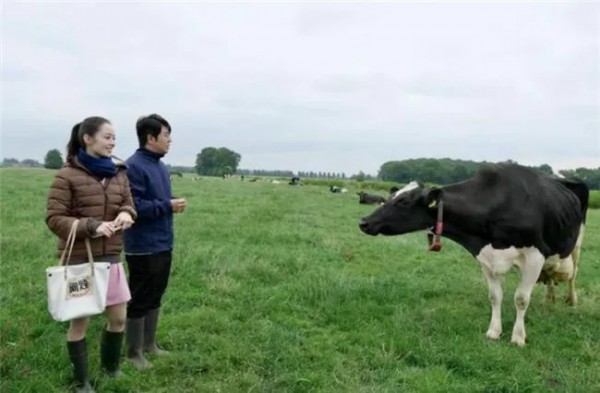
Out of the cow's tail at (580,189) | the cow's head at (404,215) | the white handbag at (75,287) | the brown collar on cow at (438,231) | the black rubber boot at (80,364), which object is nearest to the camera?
the white handbag at (75,287)

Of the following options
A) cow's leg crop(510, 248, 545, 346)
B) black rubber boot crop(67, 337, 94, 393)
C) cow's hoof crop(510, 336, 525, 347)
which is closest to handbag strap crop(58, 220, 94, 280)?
black rubber boot crop(67, 337, 94, 393)

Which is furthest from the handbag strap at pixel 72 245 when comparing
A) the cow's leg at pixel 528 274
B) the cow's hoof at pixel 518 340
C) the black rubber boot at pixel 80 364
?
the cow's leg at pixel 528 274

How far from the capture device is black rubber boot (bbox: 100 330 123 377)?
4621 mm

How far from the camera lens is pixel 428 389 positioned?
4.66 metres

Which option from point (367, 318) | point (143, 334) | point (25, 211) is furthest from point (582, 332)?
point (25, 211)

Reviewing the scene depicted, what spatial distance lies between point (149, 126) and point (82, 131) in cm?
79

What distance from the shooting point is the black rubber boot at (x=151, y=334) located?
5215 millimetres

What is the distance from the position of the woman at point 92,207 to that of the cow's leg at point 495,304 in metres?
3.95

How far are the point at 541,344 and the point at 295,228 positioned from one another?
872 centimetres

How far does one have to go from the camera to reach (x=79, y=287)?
13.4 ft

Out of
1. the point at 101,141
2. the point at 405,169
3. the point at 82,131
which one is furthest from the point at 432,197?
the point at 405,169

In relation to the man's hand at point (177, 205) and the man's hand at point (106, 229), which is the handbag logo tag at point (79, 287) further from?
the man's hand at point (177, 205)

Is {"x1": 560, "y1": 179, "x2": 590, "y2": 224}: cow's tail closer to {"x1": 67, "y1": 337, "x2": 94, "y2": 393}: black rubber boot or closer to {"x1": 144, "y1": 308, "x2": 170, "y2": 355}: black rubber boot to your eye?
{"x1": 144, "y1": 308, "x2": 170, "y2": 355}: black rubber boot

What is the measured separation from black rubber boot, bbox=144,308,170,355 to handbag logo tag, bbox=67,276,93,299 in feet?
3.84
